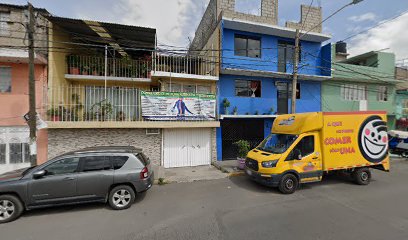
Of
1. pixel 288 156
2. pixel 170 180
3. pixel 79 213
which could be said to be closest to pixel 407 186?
pixel 288 156

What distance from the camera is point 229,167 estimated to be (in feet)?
32.6

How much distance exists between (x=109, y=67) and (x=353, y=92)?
17.0 meters

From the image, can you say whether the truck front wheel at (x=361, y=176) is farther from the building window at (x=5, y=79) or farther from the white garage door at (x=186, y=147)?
the building window at (x=5, y=79)

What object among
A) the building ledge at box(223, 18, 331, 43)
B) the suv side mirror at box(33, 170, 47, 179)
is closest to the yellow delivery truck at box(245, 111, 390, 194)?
the building ledge at box(223, 18, 331, 43)

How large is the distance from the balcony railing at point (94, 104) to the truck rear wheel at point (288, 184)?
16.8 ft

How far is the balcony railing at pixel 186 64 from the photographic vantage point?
1120cm

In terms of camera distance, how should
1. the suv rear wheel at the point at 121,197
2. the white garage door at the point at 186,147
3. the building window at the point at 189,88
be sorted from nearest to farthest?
the suv rear wheel at the point at 121,197 < the white garage door at the point at 186,147 < the building window at the point at 189,88

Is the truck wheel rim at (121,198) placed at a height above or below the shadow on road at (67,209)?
above

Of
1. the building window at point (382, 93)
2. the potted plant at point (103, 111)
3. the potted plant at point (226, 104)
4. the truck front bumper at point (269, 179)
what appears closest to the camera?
the truck front bumper at point (269, 179)

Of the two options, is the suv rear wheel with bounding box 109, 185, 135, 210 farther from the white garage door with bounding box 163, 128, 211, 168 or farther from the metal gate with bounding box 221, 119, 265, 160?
the metal gate with bounding box 221, 119, 265, 160

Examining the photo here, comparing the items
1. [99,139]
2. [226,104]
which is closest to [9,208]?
[99,139]

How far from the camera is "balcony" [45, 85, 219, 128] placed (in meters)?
8.88

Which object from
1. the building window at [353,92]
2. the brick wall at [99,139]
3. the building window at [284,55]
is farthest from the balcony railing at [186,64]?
the building window at [353,92]

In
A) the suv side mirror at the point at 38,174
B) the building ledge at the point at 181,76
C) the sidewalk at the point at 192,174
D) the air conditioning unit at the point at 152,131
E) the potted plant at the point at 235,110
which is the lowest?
the sidewalk at the point at 192,174
